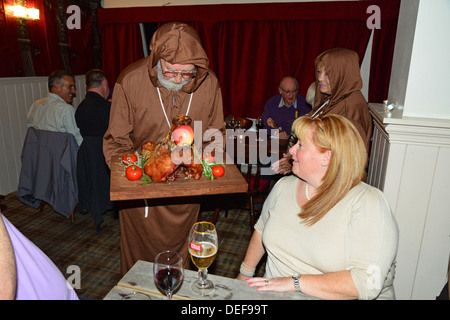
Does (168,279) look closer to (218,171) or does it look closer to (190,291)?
(190,291)

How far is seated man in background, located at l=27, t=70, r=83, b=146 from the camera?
3859 millimetres

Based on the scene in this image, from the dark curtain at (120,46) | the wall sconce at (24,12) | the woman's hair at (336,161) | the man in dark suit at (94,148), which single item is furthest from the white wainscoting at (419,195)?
the wall sconce at (24,12)

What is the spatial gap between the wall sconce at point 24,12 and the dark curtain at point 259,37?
126 cm

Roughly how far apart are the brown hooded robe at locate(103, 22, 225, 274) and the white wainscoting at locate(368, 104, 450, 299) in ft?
4.17

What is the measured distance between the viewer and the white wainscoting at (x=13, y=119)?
4523mm

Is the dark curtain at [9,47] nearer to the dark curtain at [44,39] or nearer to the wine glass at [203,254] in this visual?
the dark curtain at [44,39]

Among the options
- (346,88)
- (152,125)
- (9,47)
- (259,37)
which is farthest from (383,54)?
(9,47)

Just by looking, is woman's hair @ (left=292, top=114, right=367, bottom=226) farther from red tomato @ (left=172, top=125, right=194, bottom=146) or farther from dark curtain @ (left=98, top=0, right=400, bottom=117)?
dark curtain @ (left=98, top=0, right=400, bottom=117)

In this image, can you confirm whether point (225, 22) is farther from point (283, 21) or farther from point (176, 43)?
point (176, 43)

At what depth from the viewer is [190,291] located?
4.10 ft

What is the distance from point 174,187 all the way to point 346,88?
189 centimetres

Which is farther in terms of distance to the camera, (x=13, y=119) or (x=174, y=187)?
(x=13, y=119)

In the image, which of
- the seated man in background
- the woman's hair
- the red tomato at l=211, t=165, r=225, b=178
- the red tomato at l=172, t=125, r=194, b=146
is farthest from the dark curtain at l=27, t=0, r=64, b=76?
the woman's hair
